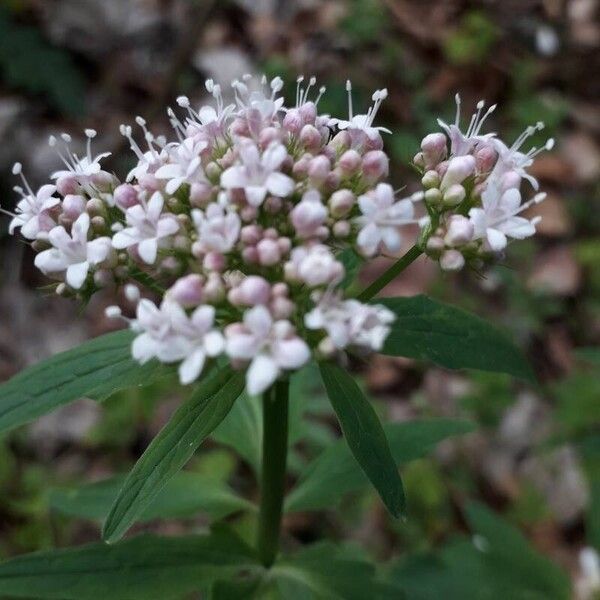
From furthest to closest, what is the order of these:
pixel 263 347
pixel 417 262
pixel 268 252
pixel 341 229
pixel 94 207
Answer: pixel 417 262
pixel 94 207
pixel 341 229
pixel 268 252
pixel 263 347

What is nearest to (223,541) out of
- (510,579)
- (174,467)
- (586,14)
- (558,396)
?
(174,467)

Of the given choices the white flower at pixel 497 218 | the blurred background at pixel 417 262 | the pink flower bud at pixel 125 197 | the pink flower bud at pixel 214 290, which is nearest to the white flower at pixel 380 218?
the white flower at pixel 497 218

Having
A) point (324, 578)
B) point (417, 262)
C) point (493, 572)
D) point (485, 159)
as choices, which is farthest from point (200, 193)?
point (417, 262)

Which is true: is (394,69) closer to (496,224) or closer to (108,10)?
(108,10)

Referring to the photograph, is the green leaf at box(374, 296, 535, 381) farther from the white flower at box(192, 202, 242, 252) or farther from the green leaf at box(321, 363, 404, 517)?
the white flower at box(192, 202, 242, 252)

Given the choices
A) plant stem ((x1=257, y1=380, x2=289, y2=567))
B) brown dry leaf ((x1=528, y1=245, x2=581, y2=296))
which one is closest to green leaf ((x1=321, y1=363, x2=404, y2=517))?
plant stem ((x1=257, y1=380, x2=289, y2=567))

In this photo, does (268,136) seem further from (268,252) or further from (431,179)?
(431,179)
